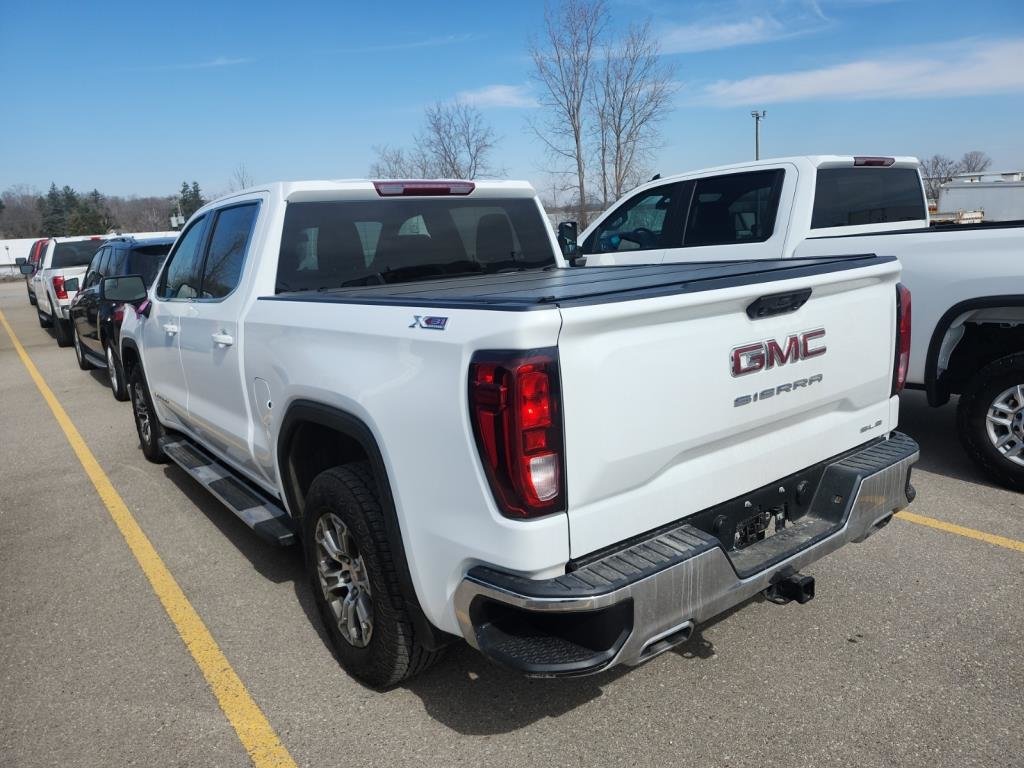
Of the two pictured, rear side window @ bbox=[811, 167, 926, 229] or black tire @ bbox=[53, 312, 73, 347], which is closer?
rear side window @ bbox=[811, 167, 926, 229]

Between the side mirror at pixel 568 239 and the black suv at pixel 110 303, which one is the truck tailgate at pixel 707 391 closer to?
the side mirror at pixel 568 239

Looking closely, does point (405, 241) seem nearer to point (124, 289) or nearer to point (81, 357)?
point (124, 289)

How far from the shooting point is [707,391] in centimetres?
254

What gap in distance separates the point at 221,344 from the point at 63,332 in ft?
42.1

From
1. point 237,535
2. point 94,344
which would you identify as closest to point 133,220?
point 94,344

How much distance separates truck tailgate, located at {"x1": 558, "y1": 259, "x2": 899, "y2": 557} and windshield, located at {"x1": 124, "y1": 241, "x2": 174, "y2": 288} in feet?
27.7

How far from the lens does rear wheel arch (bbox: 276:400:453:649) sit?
265 centimetres

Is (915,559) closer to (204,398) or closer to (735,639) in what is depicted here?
(735,639)

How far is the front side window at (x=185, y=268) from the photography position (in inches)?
185

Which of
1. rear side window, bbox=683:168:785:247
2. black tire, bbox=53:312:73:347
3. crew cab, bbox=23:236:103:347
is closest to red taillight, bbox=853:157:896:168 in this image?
rear side window, bbox=683:168:785:247

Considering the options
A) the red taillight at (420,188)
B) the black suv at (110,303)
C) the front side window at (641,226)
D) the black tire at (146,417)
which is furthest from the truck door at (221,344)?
the front side window at (641,226)

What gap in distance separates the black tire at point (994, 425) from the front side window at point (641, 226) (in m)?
2.77

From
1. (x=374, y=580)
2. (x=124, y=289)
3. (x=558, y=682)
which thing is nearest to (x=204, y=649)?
(x=374, y=580)

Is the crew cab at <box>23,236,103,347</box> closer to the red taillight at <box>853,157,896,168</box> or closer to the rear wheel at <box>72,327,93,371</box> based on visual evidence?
the rear wheel at <box>72,327,93,371</box>
